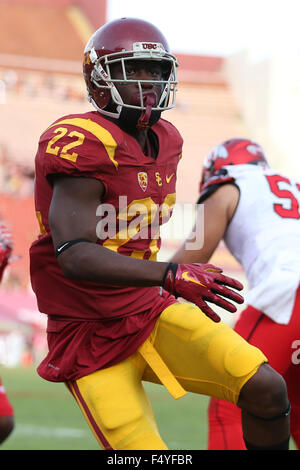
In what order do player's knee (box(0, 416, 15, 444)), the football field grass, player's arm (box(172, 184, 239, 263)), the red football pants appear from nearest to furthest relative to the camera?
the red football pants, player's arm (box(172, 184, 239, 263)), player's knee (box(0, 416, 15, 444)), the football field grass

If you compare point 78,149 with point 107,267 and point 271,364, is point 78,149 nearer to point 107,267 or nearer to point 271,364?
point 107,267

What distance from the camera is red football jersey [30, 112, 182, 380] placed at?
2393mm

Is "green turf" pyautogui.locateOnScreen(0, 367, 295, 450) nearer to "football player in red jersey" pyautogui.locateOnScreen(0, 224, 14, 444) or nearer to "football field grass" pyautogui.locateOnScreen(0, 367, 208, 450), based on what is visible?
"football field grass" pyautogui.locateOnScreen(0, 367, 208, 450)

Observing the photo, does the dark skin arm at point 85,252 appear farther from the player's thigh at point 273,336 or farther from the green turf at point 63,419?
the green turf at point 63,419

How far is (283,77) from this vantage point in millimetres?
16250

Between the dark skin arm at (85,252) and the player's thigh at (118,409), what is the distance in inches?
13.9

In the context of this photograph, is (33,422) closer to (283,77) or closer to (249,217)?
(249,217)

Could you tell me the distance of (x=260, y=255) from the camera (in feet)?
10.6

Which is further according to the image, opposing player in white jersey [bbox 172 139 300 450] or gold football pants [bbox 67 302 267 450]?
opposing player in white jersey [bbox 172 139 300 450]

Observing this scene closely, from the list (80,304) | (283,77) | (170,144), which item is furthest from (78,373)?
(283,77)

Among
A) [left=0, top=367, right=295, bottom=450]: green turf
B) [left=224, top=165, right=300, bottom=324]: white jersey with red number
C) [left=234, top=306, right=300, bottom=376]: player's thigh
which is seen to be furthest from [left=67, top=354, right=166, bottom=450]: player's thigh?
[left=0, top=367, right=295, bottom=450]: green turf

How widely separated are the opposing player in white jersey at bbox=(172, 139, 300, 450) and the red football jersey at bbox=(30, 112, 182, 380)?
651 millimetres

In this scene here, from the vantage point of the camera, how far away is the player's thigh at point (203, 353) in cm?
228

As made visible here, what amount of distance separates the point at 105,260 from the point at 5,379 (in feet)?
18.8
